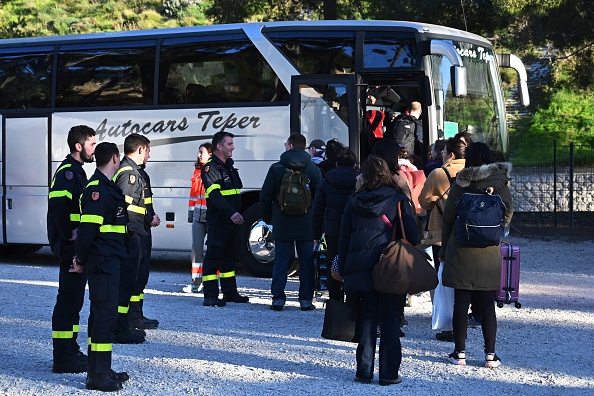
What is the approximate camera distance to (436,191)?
920cm

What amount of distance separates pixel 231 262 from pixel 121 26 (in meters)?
50.0

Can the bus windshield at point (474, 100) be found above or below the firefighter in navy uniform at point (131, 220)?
above

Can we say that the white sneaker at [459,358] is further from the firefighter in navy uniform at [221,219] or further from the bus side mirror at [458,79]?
the bus side mirror at [458,79]

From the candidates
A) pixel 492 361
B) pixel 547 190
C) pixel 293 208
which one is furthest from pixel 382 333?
pixel 547 190

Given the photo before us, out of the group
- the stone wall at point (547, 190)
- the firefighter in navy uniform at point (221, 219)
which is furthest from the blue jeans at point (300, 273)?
the stone wall at point (547, 190)

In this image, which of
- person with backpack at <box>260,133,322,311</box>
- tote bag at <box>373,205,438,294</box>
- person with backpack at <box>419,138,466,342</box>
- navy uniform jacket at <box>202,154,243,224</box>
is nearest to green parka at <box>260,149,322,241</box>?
person with backpack at <box>260,133,322,311</box>

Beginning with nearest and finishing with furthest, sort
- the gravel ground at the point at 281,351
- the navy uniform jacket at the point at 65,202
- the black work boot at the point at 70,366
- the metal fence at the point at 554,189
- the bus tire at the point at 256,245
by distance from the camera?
the gravel ground at the point at 281,351
the navy uniform jacket at the point at 65,202
the black work boot at the point at 70,366
the bus tire at the point at 256,245
the metal fence at the point at 554,189

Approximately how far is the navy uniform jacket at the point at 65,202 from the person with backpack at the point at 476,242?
2830 millimetres

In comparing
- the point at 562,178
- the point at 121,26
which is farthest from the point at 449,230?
the point at 121,26

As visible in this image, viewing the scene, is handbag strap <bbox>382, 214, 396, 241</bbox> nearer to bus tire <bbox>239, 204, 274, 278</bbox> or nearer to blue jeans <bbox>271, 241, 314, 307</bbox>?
blue jeans <bbox>271, 241, 314, 307</bbox>

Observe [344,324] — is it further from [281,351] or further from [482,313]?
[281,351]

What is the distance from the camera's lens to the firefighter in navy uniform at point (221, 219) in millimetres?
11062

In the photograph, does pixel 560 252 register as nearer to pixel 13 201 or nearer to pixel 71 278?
pixel 13 201

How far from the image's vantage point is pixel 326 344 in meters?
8.89
